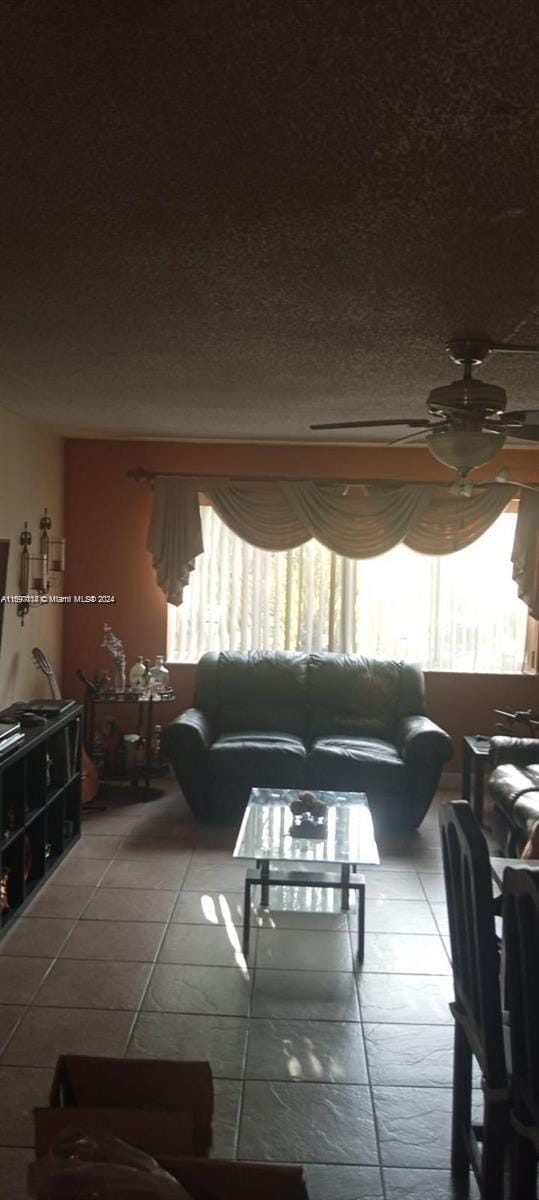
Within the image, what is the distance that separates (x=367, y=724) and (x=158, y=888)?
2.17 meters

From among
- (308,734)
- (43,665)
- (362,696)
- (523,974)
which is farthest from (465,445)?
(43,665)

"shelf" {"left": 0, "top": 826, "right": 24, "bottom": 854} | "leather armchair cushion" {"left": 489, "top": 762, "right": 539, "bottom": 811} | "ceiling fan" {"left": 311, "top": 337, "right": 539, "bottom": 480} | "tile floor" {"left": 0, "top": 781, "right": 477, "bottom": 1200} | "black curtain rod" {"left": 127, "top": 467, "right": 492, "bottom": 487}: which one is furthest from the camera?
"black curtain rod" {"left": 127, "top": 467, "right": 492, "bottom": 487}

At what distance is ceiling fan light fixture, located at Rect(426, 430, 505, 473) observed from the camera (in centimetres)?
326

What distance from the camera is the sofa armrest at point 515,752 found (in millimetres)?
5523

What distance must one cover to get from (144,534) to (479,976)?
17.2 feet

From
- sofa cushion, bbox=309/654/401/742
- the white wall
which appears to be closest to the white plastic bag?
the white wall

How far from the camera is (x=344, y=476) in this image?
6863 mm

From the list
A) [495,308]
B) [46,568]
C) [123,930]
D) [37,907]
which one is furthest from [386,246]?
[46,568]

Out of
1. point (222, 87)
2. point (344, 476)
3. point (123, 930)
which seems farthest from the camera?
point (344, 476)

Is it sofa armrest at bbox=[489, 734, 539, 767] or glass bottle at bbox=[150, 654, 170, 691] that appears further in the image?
glass bottle at bbox=[150, 654, 170, 691]

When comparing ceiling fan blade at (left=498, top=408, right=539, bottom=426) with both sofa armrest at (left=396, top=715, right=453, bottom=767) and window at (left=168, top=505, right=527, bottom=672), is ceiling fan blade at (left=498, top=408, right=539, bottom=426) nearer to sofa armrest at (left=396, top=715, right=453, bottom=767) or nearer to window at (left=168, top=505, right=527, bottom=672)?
sofa armrest at (left=396, top=715, right=453, bottom=767)

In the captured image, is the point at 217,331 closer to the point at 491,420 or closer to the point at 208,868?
the point at 491,420

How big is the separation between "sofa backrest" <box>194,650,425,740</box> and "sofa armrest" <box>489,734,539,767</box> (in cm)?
83

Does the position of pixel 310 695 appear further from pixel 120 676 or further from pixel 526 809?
pixel 526 809
